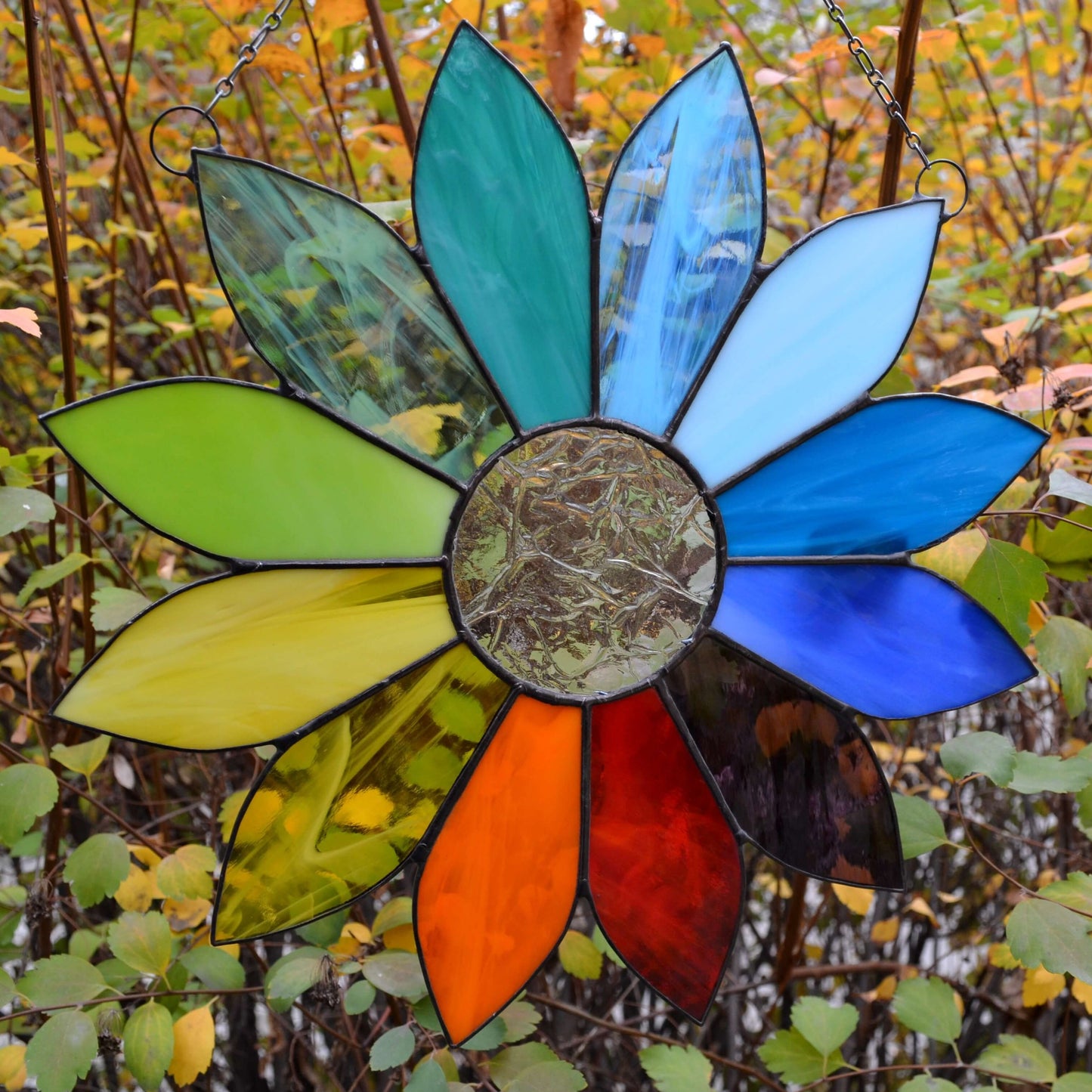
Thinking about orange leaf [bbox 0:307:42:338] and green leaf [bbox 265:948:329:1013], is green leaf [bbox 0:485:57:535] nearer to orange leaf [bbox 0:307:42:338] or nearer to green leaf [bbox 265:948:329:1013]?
orange leaf [bbox 0:307:42:338]

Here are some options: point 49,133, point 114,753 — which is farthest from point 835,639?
point 49,133

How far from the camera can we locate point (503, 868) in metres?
0.61

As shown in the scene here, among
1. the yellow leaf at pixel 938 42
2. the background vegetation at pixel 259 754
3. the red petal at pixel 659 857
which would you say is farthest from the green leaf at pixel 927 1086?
the yellow leaf at pixel 938 42

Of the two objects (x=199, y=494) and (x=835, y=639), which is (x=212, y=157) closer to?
(x=199, y=494)

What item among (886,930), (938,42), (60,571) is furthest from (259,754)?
(938,42)

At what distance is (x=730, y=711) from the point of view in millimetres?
629

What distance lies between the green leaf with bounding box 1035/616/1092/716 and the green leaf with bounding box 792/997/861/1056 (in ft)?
1.08

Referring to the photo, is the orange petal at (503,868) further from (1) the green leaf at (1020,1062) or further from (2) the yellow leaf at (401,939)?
(1) the green leaf at (1020,1062)

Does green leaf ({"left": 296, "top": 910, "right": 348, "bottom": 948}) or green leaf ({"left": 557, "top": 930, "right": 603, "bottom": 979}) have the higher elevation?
green leaf ({"left": 296, "top": 910, "right": 348, "bottom": 948})

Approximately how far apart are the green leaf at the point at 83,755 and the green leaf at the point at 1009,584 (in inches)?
27.9

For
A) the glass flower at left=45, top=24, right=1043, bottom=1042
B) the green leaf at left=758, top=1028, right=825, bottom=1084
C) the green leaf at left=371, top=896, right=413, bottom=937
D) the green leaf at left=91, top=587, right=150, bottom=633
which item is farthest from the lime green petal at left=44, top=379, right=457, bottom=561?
the green leaf at left=758, top=1028, right=825, bottom=1084

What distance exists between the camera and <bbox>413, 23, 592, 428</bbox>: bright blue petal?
1.83ft

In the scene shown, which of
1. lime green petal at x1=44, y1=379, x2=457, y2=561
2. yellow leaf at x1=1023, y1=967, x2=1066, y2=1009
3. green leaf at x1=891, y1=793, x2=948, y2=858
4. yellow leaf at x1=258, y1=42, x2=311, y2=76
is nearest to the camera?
lime green petal at x1=44, y1=379, x2=457, y2=561

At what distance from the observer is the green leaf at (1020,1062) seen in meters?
0.81
